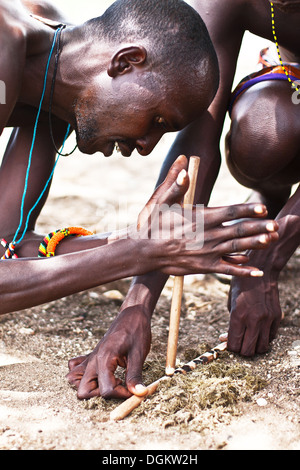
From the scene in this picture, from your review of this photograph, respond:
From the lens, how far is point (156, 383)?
1.70 m

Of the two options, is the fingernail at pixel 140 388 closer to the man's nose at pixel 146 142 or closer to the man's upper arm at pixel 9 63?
the man's nose at pixel 146 142

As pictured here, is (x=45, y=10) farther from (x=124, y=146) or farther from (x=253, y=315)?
(x=253, y=315)

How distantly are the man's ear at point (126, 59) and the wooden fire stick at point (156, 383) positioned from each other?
34.3 inches

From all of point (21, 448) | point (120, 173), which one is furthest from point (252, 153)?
point (120, 173)

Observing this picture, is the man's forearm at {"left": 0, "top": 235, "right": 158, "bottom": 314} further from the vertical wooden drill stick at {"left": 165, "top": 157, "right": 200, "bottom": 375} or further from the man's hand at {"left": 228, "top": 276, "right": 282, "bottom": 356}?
the man's hand at {"left": 228, "top": 276, "right": 282, "bottom": 356}

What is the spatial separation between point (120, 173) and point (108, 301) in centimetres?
166

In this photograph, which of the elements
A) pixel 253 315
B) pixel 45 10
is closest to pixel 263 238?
pixel 253 315

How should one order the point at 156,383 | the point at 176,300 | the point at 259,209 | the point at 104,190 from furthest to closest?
the point at 104,190 → the point at 176,300 → the point at 156,383 → the point at 259,209

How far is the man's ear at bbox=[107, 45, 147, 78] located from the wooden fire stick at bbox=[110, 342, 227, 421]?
87 cm

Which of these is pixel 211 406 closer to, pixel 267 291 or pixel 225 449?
pixel 225 449

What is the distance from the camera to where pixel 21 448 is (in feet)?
4.63

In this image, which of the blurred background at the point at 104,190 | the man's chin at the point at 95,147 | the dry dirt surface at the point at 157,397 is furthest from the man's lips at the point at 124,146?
the blurred background at the point at 104,190

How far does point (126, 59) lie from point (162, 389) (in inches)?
36.9

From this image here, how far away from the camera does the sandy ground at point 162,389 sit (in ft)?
4.81
